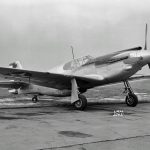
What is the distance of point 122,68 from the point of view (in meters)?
11.1

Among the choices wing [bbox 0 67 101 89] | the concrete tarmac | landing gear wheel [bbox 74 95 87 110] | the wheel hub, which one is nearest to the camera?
the concrete tarmac

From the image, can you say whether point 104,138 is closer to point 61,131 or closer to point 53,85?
point 61,131

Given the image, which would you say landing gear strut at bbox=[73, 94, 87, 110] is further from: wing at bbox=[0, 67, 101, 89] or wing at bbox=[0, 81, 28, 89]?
wing at bbox=[0, 81, 28, 89]

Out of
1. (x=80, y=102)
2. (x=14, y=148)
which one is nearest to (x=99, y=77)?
(x=80, y=102)

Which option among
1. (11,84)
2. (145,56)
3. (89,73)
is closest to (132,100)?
(89,73)

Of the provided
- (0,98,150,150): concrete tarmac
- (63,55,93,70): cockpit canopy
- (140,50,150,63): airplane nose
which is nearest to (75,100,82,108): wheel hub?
(63,55,93,70): cockpit canopy

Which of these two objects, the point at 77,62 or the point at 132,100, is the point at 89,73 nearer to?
the point at 77,62

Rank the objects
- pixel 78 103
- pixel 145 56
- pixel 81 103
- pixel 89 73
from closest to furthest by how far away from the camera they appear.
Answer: pixel 145 56, pixel 81 103, pixel 78 103, pixel 89 73

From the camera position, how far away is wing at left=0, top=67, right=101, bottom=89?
1073 cm

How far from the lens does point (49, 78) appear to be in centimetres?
1165

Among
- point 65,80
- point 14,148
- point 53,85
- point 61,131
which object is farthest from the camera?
point 53,85

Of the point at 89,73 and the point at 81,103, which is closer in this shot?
the point at 81,103

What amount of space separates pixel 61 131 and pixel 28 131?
2.35 ft

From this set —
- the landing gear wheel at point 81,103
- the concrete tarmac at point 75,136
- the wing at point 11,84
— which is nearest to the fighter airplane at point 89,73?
the landing gear wheel at point 81,103
